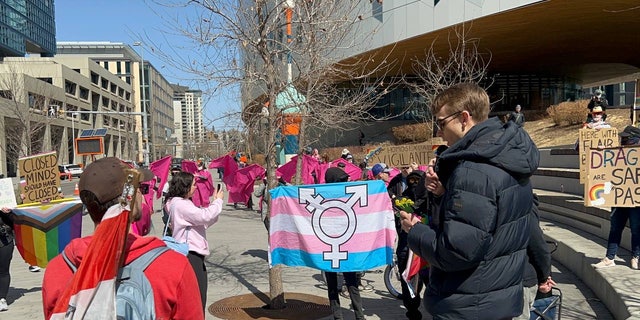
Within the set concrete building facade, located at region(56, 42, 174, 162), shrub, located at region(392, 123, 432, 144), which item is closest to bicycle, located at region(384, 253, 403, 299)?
shrub, located at region(392, 123, 432, 144)

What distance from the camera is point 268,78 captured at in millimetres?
6629

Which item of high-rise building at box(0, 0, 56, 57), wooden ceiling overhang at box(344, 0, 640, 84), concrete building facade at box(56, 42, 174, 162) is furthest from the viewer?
concrete building facade at box(56, 42, 174, 162)

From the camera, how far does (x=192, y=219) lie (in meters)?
4.81

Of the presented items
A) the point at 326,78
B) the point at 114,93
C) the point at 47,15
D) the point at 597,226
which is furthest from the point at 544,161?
the point at 47,15

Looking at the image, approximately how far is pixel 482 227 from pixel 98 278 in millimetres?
1655

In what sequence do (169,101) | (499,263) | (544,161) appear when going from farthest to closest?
(169,101) → (544,161) → (499,263)

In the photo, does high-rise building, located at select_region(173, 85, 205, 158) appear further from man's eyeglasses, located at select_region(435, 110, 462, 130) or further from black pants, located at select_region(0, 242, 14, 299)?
man's eyeglasses, located at select_region(435, 110, 462, 130)

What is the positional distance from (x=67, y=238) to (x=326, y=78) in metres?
5.20

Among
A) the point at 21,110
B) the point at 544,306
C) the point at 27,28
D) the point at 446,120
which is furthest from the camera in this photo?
the point at 27,28

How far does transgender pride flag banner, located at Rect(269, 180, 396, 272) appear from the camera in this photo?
563 centimetres

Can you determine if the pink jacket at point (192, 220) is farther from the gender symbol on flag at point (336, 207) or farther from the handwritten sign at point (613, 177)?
the handwritten sign at point (613, 177)

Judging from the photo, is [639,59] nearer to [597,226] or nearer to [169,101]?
[597,226]

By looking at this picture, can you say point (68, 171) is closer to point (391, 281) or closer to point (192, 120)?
point (391, 281)

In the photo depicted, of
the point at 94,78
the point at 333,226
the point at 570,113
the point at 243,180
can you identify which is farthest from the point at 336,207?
the point at 94,78
